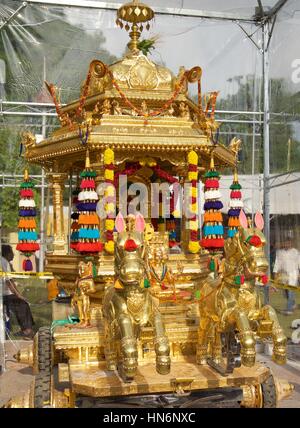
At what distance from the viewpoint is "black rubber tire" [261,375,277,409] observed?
5.36 metres

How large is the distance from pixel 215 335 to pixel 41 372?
2.35 metres

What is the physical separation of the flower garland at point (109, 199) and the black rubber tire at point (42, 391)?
73.1 inches

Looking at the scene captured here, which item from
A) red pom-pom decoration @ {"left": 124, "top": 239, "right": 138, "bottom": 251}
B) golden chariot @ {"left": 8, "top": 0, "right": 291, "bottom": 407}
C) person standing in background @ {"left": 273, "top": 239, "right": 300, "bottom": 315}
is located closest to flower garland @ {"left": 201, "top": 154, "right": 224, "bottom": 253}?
golden chariot @ {"left": 8, "top": 0, "right": 291, "bottom": 407}

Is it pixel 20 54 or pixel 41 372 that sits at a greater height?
pixel 20 54

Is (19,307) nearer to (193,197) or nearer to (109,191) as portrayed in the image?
(109,191)

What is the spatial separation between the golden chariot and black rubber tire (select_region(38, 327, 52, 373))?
1 centimetres

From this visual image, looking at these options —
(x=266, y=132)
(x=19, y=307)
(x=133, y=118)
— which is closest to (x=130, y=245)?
(x=133, y=118)

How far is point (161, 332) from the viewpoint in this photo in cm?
468

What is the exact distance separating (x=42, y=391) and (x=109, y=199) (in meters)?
2.64

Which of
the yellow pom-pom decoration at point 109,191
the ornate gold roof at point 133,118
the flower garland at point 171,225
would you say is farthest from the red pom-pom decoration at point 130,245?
the flower garland at point 171,225

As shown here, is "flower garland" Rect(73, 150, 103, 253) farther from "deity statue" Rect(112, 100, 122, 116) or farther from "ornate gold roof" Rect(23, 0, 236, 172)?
"deity statue" Rect(112, 100, 122, 116)

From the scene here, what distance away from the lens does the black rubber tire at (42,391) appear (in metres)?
5.05
